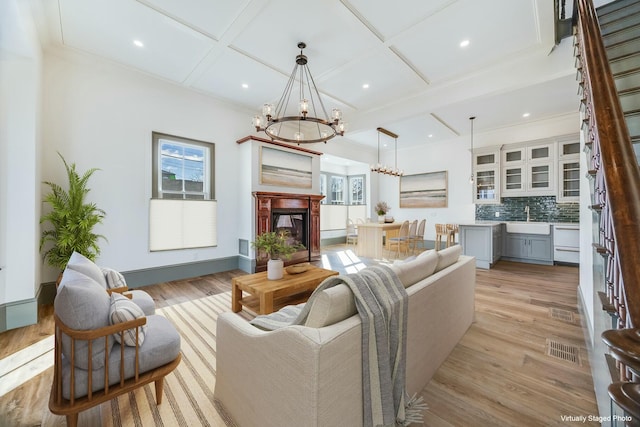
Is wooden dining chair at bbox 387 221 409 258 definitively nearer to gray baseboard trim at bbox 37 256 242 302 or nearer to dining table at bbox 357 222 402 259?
dining table at bbox 357 222 402 259

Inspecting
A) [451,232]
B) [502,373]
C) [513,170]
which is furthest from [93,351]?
[513,170]

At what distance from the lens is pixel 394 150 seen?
844 cm

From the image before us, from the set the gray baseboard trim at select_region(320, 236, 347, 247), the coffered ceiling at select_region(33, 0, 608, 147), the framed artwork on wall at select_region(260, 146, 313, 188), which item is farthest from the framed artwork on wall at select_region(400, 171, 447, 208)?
the framed artwork on wall at select_region(260, 146, 313, 188)

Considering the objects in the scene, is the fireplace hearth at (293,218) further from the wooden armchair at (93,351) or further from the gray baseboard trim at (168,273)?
the wooden armchair at (93,351)

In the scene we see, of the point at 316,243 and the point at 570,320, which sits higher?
the point at 316,243

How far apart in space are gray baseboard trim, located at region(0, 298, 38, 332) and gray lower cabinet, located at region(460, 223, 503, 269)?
6800 millimetres

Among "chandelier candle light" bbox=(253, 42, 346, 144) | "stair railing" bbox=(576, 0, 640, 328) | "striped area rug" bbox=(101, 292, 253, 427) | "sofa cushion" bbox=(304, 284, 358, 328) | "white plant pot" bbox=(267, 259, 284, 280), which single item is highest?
"chandelier candle light" bbox=(253, 42, 346, 144)

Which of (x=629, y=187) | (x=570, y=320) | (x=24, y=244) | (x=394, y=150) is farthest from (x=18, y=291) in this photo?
(x=394, y=150)

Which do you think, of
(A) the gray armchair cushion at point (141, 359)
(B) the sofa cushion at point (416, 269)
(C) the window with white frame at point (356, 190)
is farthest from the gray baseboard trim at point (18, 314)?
(C) the window with white frame at point (356, 190)

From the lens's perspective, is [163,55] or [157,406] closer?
[157,406]

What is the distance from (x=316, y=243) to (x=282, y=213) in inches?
44.2

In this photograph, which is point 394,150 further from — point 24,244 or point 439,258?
point 24,244

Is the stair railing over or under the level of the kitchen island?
over

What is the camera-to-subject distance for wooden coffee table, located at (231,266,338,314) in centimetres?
258
